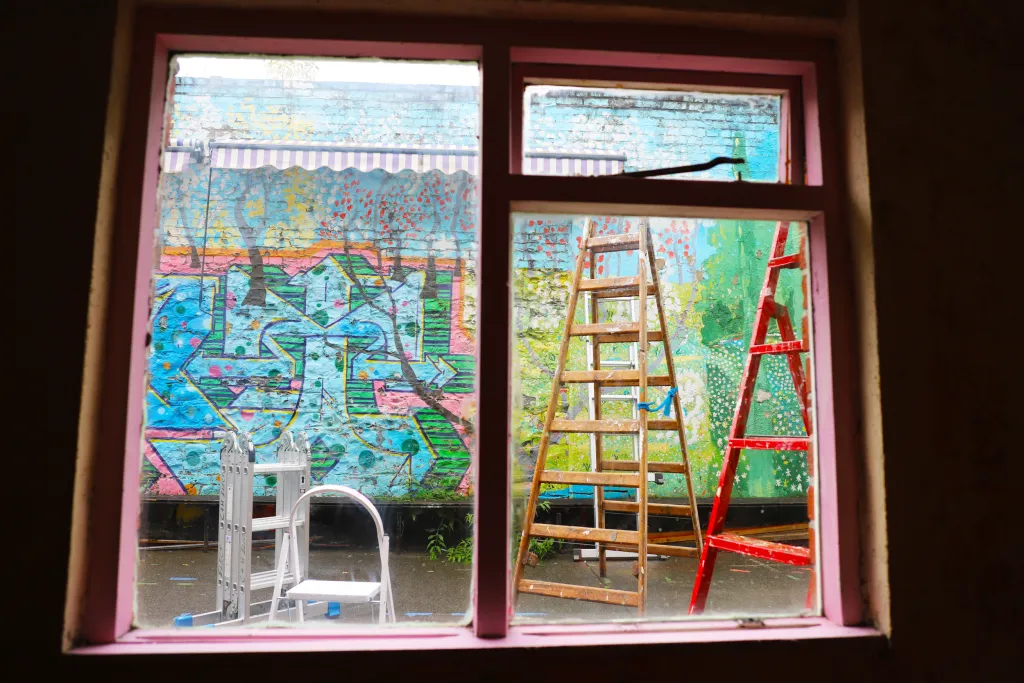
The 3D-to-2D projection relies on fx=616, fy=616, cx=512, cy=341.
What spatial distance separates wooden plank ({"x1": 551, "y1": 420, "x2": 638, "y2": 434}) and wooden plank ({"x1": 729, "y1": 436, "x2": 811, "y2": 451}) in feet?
1.34

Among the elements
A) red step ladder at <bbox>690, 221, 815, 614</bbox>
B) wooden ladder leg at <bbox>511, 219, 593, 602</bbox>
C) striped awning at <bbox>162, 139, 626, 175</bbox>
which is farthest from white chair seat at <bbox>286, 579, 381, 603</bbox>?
striped awning at <bbox>162, 139, 626, 175</bbox>

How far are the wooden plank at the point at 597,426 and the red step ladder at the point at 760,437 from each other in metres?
0.40

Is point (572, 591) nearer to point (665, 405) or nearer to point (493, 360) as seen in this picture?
point (665, 405)

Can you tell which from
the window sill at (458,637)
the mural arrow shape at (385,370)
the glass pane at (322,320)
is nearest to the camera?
the window sill at (458,637)

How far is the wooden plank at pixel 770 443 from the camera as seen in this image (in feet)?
6.26

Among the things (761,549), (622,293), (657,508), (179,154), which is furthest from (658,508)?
(179,154)

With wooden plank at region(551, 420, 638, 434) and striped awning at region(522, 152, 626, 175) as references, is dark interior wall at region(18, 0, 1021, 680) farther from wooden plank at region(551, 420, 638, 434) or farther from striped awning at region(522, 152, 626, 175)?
wooden plank at region(551, 420, 638, 434)

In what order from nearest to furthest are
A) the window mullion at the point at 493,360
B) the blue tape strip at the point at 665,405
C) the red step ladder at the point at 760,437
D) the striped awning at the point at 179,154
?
the window mullion at the point at 493,360 → the striped awning at the point at 179,154 → the red step ladder at the point at 760,437 → the blue tape strip at the point at 665,405

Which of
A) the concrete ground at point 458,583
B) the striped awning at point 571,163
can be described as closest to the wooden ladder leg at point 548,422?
the concrete ground at point 458,583

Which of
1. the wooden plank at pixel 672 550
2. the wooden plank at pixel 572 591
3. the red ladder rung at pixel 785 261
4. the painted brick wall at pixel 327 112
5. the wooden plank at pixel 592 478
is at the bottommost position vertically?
the wooden plank at pixel 572 591

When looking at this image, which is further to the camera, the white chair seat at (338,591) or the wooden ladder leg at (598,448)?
the wooden ladder leg at (598,448)

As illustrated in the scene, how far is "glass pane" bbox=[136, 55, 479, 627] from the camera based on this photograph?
64.0 inches

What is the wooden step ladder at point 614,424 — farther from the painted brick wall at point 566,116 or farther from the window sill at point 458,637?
the window sill at point 458,637

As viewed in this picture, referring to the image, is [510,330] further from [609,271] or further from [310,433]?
[609,271]
